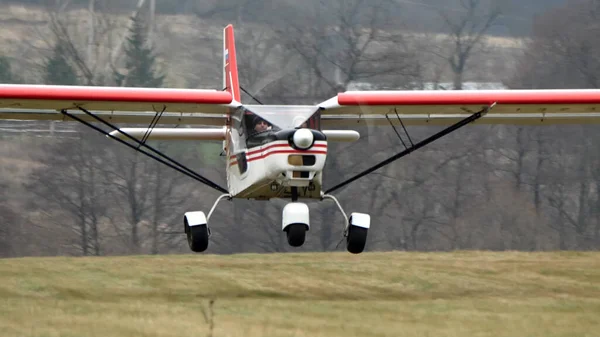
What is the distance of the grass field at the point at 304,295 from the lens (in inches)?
408

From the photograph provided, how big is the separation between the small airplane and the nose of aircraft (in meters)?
0.01

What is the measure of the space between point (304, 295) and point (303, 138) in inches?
79.5

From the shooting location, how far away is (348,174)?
38156mm

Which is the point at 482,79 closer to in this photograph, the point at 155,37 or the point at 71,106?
the point at 155,37

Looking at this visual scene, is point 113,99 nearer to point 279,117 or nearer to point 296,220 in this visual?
point 279,117

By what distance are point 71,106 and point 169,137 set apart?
2.59m

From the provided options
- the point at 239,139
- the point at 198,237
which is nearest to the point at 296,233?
the point at 198,237

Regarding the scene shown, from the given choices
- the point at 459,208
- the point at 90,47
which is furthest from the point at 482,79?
the point at 90,47

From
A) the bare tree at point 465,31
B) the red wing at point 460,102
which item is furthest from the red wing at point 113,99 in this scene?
the bare tree at point 465,31

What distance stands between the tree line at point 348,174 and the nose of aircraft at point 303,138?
2469 cm

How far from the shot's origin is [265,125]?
13836 mm

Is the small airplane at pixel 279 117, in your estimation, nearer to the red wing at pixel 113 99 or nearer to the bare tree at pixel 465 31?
the red wing at pixel 113 99

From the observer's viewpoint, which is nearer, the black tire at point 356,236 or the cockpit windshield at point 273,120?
the cockpit windshield at point 273,120

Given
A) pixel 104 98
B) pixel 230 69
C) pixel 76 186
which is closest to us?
pixel 104 98
